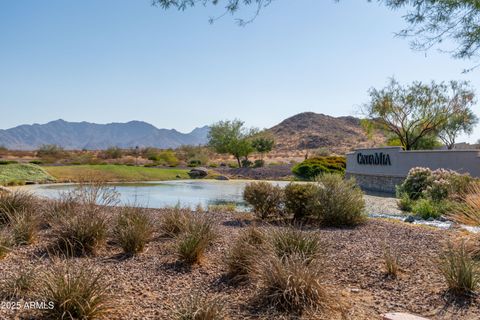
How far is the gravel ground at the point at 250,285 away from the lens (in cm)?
486

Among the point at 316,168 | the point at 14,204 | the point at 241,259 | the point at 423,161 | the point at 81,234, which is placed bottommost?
the point at 241,259

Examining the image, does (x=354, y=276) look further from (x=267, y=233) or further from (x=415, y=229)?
(x=415, y=229)

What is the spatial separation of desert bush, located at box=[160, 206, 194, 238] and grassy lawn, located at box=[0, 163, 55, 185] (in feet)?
68.8

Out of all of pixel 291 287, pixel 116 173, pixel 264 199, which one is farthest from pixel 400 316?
pixel 116 173

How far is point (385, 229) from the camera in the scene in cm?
1007

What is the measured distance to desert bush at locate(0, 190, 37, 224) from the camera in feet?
31.0

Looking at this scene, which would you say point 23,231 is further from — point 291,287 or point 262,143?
point 262,143

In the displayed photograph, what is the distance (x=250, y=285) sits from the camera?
571cm

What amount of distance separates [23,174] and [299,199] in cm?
2351

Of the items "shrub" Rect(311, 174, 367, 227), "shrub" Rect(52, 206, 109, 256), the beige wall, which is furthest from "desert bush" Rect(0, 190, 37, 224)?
the beige wall

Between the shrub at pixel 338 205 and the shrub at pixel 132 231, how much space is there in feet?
14.4

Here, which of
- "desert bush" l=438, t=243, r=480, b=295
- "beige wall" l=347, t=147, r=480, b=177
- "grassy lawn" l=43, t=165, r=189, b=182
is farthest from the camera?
"grassy lawn" l=43, t=165, r=189, b=182

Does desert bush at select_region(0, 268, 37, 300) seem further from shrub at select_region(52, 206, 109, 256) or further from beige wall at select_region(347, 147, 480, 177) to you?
beige wall at select_region(347, 147, 480, 177)

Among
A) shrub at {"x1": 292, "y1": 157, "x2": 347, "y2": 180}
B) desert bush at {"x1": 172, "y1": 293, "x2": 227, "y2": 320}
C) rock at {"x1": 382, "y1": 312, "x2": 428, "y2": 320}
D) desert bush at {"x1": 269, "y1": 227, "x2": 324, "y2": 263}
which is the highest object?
shrub at {"x1": 292, "y1": 157, "x2": 347, "y2": 180}
